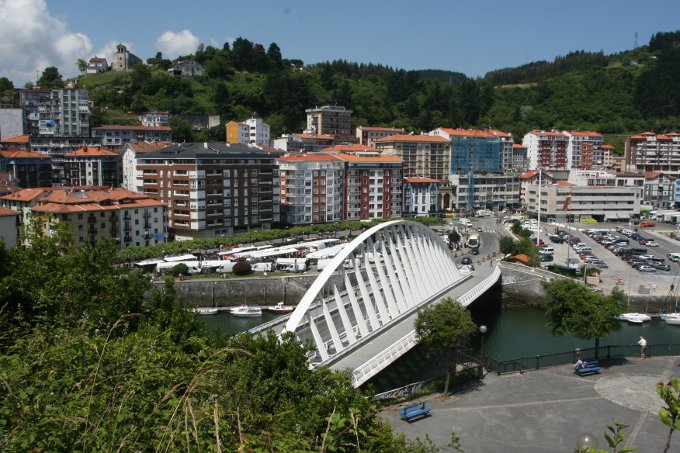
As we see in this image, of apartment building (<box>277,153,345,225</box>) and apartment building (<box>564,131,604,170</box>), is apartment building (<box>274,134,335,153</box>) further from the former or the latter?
apartment building (<box>564,131,604,170</box>)

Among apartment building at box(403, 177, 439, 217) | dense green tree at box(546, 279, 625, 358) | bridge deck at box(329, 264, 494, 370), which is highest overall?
apartment building at box(403, 177, 439, 217)

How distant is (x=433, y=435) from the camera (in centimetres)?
1814

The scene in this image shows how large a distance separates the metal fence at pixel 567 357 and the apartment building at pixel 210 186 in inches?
1543

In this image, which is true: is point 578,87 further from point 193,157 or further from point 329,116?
point 193,157

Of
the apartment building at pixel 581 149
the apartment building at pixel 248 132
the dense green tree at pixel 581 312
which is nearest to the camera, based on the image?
the dense green tree at pixel 581 312

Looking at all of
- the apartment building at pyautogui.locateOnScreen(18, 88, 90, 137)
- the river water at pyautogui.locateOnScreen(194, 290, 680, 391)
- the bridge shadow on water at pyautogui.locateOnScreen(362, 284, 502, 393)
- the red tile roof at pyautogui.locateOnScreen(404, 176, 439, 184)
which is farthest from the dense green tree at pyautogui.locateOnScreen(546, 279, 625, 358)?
the apartment building at pyautogui.locateOnScreen(18, 88, 90, 137)

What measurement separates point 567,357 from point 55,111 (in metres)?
82.2

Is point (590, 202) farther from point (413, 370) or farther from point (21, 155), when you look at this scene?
point (21, 155)

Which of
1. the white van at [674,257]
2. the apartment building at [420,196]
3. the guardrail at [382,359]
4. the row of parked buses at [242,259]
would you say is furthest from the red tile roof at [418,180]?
the guardrail at [382,359]

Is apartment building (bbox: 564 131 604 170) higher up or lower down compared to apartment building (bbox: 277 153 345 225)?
higher up

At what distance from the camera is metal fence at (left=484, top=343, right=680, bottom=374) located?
24.5 m

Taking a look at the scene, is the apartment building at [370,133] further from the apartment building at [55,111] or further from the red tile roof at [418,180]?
the apartment building at [55,111]

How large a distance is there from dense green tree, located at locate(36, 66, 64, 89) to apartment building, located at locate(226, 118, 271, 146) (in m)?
44.7

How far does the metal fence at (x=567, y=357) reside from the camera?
24467 millimetres
